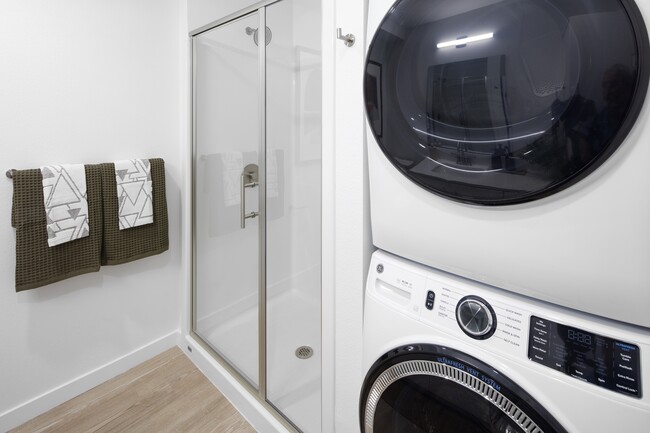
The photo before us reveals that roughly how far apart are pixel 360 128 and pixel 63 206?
1401 mm

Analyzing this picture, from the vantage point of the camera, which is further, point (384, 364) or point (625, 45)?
point (384, 364)

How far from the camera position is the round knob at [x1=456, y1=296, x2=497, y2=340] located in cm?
62

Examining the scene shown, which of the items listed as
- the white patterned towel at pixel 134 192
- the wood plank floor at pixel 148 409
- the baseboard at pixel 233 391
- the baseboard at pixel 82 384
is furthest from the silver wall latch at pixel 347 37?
the baseboard at pixel 82 384

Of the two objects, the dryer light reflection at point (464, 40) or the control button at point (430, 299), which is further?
the control button at point (430, 299)

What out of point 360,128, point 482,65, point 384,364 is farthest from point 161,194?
point 482,65

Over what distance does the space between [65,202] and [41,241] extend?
20cm

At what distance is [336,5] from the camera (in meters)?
0.92

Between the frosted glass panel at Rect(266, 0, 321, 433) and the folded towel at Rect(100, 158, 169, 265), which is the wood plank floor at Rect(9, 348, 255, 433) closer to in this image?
the frosted glass panel at Rect(266, 0, 321, 433)

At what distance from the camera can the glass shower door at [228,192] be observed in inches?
61.2

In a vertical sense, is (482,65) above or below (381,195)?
above

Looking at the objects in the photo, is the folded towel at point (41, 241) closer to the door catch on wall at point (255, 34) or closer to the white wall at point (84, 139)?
the white wall at point (84, 139)

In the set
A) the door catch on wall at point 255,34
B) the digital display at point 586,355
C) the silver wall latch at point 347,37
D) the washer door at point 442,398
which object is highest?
the door catch on wall at point 255,34

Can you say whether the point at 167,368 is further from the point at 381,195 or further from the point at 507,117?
the point at 507,117

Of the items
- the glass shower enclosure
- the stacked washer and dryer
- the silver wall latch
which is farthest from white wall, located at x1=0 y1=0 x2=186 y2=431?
the stacked washer and dryer
